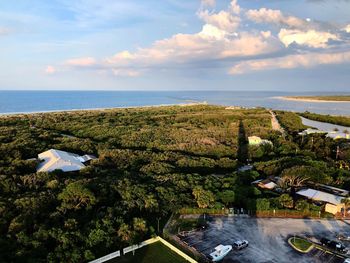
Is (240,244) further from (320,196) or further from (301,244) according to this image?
(320,196)

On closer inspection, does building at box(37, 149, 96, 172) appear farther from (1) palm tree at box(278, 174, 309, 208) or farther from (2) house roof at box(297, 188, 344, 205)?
(2) house roof at box(297, 188, 344, 205)

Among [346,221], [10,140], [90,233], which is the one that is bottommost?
[346,221]

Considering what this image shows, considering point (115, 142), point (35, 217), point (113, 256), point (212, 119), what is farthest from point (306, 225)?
point (212, 119)

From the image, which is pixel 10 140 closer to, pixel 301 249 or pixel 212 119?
pixel 301 249

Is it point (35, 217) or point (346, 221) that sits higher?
point (35, 217)

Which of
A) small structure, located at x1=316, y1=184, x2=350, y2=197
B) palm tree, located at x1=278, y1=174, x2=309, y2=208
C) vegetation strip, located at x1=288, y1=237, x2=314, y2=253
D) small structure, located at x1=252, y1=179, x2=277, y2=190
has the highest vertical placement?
palm tree, located at x1=278, y1=174, x2=309, y2=208

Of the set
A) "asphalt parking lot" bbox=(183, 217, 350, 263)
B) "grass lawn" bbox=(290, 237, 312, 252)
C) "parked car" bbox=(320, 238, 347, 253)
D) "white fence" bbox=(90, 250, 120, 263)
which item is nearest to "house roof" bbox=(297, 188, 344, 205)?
"asphalt parking lot" bbox=(183, 217, 350, 263)

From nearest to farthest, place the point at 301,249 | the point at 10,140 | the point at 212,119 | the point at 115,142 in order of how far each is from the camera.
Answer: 1. the point at 301,249
2. the point at 10,140
3. the point at 115,142
4. the point at 212,119

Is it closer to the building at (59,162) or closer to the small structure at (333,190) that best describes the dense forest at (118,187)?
the small structure at (333,190)
